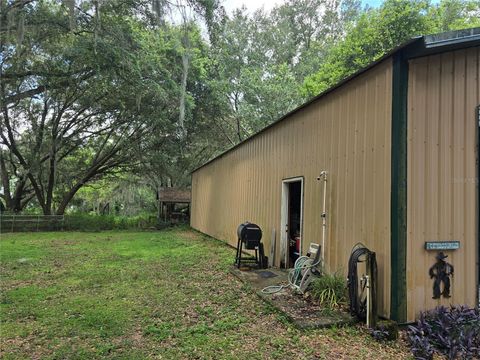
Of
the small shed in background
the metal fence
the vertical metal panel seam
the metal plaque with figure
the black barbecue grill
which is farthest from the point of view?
the small shed in background

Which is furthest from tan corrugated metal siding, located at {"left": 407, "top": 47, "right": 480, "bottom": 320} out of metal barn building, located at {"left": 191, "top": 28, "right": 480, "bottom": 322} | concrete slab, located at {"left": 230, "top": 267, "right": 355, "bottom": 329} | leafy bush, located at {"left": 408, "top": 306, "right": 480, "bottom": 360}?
concrete slab, located at {"left": 230, "top": 267, "right": 355, "bottom": 329}

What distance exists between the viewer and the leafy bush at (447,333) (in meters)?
2.87

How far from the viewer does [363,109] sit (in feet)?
13.3

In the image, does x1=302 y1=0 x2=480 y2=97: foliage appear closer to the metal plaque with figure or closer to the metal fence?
the metal plaque with figure

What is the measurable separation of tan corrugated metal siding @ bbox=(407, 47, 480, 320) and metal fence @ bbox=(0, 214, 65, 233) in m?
14.5

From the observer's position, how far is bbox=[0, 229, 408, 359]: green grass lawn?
2.95 metres

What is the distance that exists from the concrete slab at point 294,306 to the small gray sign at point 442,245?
1136mm

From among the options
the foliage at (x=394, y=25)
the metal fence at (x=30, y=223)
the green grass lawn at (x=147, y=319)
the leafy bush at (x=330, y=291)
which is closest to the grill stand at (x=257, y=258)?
the green grass lawn at (x=147, y=319)

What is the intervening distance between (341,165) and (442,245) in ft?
4.96

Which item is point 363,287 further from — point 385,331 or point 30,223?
point 30,223

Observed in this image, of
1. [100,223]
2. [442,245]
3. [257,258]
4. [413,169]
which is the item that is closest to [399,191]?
[413,169]

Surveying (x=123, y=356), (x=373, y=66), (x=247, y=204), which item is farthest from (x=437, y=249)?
(x=247, y=204)

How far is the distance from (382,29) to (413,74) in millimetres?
12455

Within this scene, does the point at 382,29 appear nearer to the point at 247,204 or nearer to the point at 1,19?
the point at 247,204
